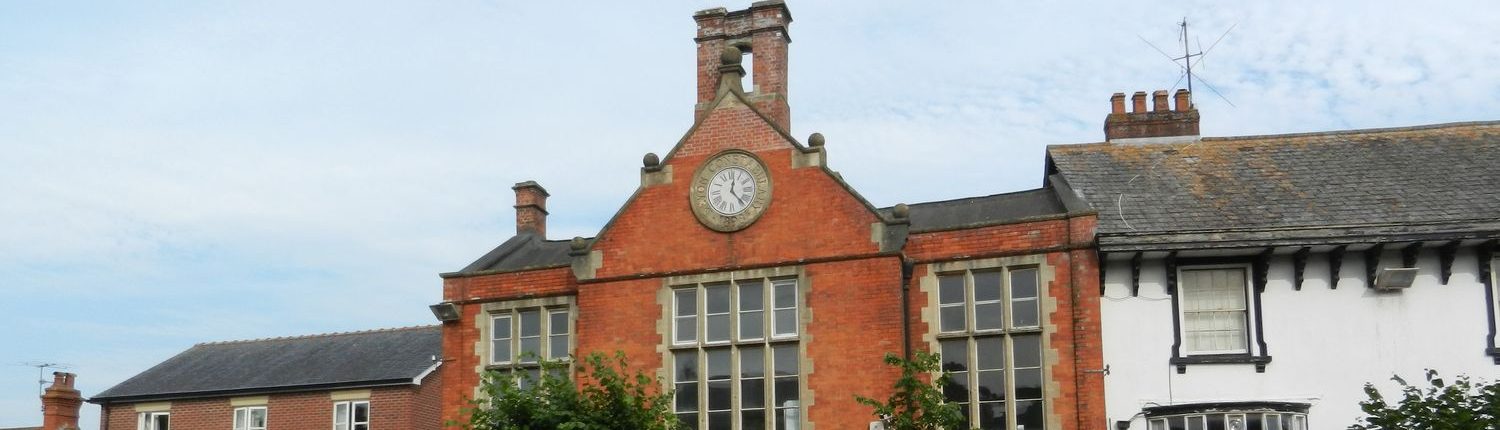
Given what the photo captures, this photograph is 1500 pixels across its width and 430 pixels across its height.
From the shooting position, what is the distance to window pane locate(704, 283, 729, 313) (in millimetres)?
26375


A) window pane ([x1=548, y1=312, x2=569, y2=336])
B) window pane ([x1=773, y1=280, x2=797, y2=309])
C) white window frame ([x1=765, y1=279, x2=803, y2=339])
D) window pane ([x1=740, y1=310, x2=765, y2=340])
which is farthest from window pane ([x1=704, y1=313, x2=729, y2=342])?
window pane ([x1=548, y1=312, x2=569, y2=336])

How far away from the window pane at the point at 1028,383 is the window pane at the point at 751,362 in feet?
13.9

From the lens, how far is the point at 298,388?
A: 35625mm

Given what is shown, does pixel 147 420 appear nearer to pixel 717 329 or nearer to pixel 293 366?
pixel 293 366

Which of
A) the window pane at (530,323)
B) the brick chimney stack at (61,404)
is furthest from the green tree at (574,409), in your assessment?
the brick chimney stack at (61,404)

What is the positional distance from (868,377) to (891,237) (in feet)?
7.59

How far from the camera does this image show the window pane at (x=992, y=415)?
24.6 metres

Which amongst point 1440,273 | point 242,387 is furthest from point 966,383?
point 242,387

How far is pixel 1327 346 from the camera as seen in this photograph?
78.2 ft

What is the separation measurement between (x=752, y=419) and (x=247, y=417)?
15700 millimetres

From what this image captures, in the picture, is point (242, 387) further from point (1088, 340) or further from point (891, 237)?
point (1088, 340)

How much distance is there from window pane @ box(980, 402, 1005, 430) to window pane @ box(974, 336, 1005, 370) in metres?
0.62

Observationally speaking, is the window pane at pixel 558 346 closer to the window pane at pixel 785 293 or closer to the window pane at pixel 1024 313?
the window pane at pixel 785 293

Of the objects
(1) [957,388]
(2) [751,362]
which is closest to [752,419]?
(2) [751,362]
